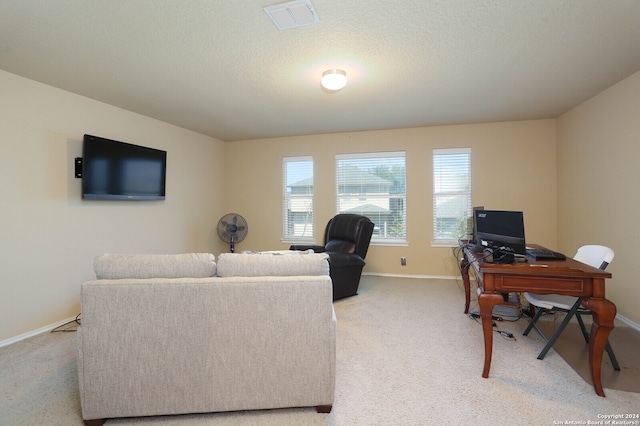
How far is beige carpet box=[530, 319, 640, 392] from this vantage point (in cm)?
190

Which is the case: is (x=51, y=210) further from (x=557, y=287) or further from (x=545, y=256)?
(x=545, y=256)

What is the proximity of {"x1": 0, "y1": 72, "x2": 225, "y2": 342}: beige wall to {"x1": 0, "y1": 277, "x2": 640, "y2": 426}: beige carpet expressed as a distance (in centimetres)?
38

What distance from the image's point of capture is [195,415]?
1629 millimetres

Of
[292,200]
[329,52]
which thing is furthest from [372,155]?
[329,52]

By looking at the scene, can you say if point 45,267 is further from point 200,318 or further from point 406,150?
point 406,150

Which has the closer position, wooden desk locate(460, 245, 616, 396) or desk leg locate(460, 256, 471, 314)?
wooden desk locate(460, 245, 616, 396)

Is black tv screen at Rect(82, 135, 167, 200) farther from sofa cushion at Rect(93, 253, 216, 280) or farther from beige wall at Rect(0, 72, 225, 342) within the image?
sofa cushion at Rect(93, 253, 216, 280)

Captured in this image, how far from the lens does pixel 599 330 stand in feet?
5.78

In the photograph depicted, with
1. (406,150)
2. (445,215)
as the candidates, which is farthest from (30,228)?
(445,215)

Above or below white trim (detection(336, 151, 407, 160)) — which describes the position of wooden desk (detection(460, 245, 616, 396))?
below

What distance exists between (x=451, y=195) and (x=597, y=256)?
2346mm

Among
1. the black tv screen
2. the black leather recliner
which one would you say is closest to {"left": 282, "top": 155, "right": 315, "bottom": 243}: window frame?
the black leather recliner

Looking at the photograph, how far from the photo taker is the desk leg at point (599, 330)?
174 cm

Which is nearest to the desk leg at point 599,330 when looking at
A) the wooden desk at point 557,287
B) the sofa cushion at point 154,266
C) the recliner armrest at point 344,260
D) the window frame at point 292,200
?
the wooden desk at point 557,287
